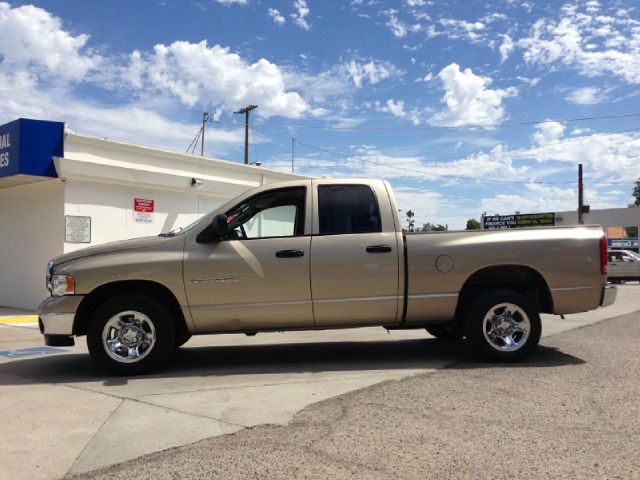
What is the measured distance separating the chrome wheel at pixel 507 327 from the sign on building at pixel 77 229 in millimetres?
10049

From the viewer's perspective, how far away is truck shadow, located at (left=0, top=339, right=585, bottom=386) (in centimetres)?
598

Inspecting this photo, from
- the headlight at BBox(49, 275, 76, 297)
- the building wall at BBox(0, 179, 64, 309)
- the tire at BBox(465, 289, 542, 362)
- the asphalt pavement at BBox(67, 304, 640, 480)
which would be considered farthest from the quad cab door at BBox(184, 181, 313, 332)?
the building wall at BBox(0, 179, 64, 309)

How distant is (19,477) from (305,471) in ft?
5.75

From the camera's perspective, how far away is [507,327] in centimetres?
622

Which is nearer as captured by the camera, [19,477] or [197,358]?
[19,477]

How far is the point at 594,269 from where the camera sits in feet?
20.4

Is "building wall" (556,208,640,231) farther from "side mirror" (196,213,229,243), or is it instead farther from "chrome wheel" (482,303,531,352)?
"side mirror" (196,213,229,243)

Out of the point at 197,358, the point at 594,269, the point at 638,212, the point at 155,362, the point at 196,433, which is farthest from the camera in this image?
the point at 638,212

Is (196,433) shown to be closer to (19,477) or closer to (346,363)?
(19,477)

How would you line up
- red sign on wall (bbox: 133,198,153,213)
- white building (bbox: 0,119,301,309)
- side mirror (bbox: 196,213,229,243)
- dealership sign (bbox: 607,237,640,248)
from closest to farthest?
side mirror (bbox: 196,213,229,243) → white building (bbox: 0,119,301,309) → red sign on wall (bbox: 133,198,153,213) → dealership sign (bbox: 607,237,640,248)

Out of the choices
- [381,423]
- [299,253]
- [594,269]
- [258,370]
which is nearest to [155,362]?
[258,370]

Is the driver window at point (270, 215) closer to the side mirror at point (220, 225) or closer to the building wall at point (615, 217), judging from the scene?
the side mirror at point (220, 225)

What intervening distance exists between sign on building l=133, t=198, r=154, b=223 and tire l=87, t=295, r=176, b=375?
8627 millimetres

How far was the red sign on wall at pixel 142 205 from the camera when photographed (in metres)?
13.9
